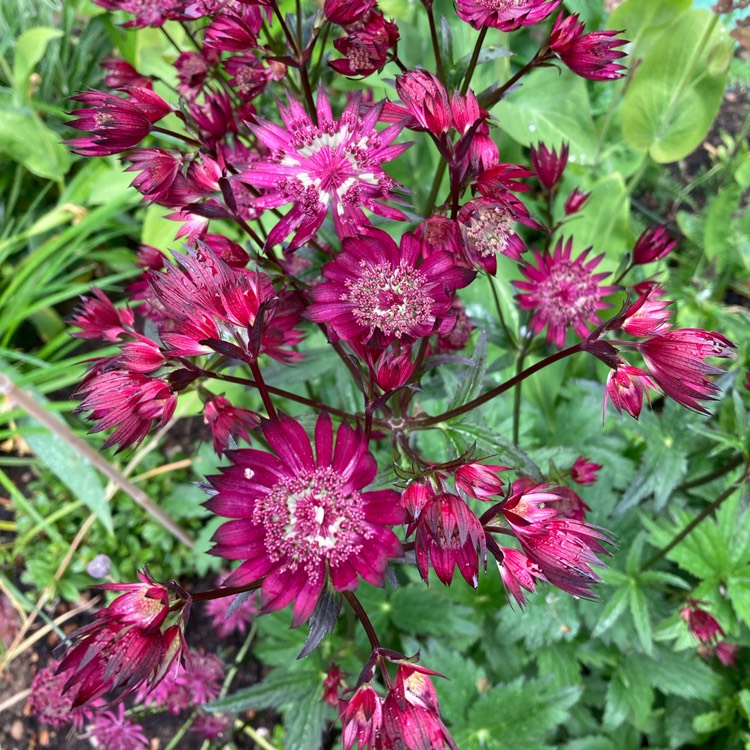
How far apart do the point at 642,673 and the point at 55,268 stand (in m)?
1.82

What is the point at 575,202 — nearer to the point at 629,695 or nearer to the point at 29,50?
the point at 629,695

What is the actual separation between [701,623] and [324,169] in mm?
1014

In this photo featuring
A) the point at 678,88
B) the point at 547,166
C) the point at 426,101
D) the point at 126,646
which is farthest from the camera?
the point at 678,88

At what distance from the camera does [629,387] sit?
0.66 m

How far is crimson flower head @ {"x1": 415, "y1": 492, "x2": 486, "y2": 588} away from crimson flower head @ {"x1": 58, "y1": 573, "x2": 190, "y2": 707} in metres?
0.24

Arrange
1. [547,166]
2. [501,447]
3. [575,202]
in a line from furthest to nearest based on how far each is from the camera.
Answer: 1. [575,202]
2. [547,166]
3. [501,447]

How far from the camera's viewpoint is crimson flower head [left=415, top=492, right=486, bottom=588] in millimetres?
558

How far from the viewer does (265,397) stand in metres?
0.61

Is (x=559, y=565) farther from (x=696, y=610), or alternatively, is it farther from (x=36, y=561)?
(x=36, y=561)

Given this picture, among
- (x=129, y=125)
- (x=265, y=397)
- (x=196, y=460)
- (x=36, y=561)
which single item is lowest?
(x=36, y=561)

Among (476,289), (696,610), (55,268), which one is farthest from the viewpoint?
(55,268)

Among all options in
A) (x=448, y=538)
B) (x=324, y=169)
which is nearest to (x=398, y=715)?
(x=448, y=538)

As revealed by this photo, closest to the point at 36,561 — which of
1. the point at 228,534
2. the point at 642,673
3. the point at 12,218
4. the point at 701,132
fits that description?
the point at 12,218

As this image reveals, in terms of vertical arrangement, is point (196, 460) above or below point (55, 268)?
below
